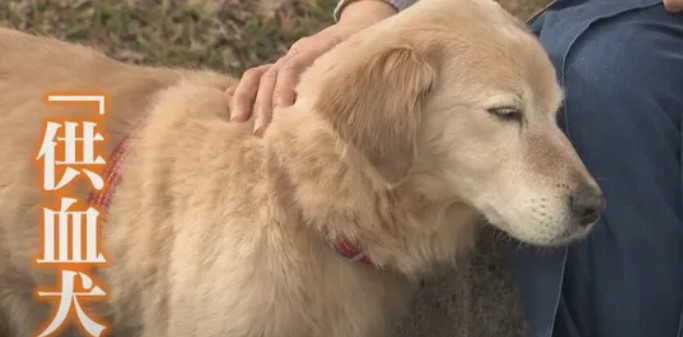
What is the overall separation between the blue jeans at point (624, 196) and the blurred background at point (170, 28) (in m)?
1.56

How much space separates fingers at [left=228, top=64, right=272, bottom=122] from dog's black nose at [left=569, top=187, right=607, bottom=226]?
698mm

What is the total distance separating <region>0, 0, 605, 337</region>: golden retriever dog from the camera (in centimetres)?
179

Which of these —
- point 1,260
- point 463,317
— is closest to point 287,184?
point 463,317

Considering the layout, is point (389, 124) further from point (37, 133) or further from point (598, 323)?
point (37, 133)

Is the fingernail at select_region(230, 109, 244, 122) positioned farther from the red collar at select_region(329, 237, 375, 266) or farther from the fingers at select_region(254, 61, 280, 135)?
the red collar at select_region(329, 237, 375, 266)

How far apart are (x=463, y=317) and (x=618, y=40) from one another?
737mm

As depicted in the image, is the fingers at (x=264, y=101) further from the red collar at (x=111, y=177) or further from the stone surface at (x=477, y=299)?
the stone surface at (x=477, y=299)

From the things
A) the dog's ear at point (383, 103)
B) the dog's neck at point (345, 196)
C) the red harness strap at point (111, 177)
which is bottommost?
the red harness strap at point (111, 177)

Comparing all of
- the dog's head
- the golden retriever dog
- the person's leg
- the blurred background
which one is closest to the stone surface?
the golden retriever dog

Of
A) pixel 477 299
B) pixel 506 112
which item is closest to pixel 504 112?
pixel 506 112

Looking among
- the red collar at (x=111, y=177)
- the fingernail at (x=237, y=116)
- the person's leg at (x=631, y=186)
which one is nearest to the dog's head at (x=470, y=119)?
the person's leg at (x=631, y=186)

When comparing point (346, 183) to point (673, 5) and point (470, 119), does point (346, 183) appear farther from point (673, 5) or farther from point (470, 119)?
point (673, 5)

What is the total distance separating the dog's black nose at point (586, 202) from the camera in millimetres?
1772

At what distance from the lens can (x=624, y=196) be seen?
194 centimetres
